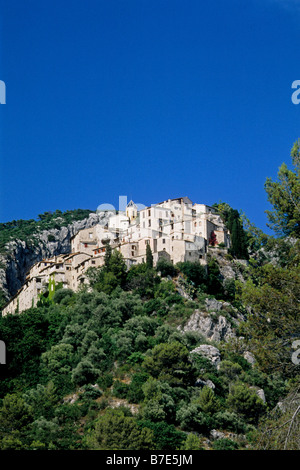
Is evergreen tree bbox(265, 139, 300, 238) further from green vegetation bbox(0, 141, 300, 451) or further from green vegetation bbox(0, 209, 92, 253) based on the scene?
green vegetation bbox(0, 209, 92, 253)

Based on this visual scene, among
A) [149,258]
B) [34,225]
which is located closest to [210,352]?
[149,258]

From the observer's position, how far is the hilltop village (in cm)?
7469

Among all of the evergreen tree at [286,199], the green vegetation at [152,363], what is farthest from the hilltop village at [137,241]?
the evergreen tree at [286,199]

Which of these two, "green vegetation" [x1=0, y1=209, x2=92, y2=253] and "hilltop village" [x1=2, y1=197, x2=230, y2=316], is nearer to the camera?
"hilltop village" [x1=2, y1=197, x2=230, y2=316]

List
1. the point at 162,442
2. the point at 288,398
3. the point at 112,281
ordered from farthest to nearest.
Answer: the point at 112,281 < the point at 162,442 < the point at 288,398

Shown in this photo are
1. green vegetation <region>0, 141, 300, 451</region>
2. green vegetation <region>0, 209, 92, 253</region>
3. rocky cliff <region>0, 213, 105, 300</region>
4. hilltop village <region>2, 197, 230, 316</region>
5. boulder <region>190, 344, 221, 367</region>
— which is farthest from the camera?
green vegetation <region>0, 209, 92, 253</region>

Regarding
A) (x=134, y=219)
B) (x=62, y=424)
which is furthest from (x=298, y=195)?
(x=134, y=219)

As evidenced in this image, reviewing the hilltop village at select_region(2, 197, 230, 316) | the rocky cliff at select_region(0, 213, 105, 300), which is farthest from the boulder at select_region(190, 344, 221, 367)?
the rocky cliff at select_region(0, 213, 105, 300)

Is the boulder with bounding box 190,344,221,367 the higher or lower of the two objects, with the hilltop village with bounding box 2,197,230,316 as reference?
lower

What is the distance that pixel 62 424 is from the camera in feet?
151

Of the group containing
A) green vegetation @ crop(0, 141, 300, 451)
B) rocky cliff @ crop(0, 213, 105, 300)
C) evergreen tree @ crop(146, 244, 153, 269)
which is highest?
rocky cliff @ crop(0, 213, 105, 300)
